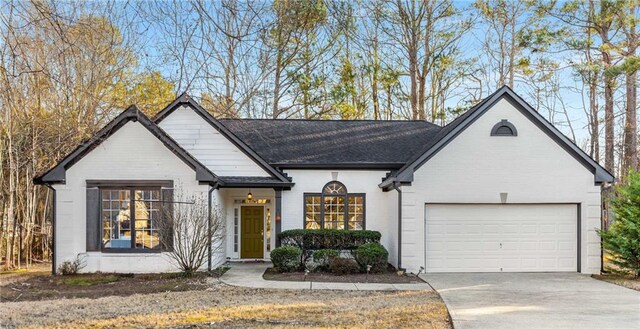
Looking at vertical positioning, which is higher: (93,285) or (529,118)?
(529,118)

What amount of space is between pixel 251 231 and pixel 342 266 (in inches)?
176

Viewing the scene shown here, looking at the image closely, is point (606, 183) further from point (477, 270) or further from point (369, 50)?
point (369, 50)

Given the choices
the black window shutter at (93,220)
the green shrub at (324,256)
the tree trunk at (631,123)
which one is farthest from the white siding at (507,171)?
the tree trunk at (631,123)

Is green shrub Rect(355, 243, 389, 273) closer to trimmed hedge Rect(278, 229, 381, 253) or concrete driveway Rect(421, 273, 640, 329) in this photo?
trimmed hedge Rect(278, 229, 381, 253)

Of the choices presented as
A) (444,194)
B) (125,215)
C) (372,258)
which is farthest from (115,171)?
(444,194)

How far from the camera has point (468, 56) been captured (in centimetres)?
2859

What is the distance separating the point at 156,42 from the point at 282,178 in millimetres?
5763

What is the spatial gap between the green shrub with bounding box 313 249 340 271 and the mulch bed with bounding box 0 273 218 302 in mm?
3050

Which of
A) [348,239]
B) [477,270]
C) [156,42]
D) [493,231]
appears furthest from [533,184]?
[156,42]

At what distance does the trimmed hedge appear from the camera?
15.3 meters

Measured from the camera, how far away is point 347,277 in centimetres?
1359

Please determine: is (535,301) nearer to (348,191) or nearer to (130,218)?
(348,191)

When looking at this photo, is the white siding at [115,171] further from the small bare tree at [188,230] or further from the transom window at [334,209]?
the transom window at [334,209]

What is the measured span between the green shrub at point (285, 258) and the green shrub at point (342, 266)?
1.06m
